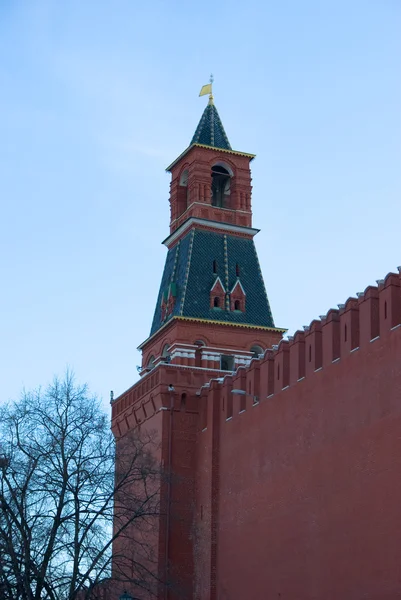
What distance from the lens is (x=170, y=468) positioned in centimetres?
3531

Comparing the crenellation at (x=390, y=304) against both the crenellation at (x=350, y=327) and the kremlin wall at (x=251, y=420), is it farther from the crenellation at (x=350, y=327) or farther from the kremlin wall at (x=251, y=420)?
the crenellation at (x=350, y=327)

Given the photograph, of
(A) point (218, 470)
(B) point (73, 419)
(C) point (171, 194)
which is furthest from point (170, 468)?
(C) point (171, 194)

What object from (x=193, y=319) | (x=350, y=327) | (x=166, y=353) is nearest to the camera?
(x=350, y=327)

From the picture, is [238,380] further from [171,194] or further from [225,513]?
[171,194]

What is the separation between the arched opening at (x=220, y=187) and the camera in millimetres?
44156

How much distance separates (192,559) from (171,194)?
628 inches

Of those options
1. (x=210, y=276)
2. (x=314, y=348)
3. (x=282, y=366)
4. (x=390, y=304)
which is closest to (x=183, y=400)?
(x=210, y=276)

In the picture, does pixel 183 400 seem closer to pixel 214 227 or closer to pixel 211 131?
pixel 214 227

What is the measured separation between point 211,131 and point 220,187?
230 centimetres

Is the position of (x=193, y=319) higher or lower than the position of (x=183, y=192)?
lower

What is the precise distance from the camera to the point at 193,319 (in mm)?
39969

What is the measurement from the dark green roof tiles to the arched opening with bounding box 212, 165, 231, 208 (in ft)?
6.84

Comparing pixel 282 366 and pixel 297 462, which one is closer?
pixel 297 462

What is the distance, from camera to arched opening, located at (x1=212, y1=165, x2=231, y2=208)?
44156 mm
